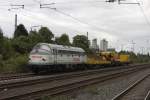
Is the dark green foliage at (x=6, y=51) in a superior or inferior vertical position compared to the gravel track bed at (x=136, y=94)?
superior

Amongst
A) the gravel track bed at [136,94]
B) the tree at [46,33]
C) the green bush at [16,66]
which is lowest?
the gravel track bed at [136,94]

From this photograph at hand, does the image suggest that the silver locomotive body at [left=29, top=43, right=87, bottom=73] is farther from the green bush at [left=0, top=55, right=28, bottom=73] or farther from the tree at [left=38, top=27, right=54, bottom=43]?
the tree at [left=38, top=27, right=54, bottom=43]

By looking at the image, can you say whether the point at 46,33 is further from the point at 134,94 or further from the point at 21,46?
the point at 134,94

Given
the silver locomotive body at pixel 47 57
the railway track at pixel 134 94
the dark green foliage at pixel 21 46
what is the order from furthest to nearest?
the dark green foliage at pixel 21 46, the silver locomotive body at pixel 47 57, the railway track at pixel 134 94

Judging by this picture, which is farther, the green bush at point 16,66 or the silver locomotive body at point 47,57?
the green bush at point 16,66

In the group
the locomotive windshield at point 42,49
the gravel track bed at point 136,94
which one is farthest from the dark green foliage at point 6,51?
the gravel track bed at point 136,94

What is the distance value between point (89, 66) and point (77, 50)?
9.25 metres

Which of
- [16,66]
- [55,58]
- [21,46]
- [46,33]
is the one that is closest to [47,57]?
[55,58]

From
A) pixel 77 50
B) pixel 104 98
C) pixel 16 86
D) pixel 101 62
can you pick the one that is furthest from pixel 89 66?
pixel 104 98

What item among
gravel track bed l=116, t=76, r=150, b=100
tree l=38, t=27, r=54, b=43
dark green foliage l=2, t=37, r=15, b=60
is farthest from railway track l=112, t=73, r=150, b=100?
tree l=38, t=27, r=54, b=43

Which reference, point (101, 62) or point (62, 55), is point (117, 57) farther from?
point (62, 55)

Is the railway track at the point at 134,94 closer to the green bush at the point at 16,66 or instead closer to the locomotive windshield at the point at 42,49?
the locomotive windshield at the point at 42,49

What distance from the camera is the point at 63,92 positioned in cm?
2045

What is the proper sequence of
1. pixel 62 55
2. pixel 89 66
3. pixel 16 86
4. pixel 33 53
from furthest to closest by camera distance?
pixel 89 66
pixel 62 55
pixel 33 53
pixel 16 86
